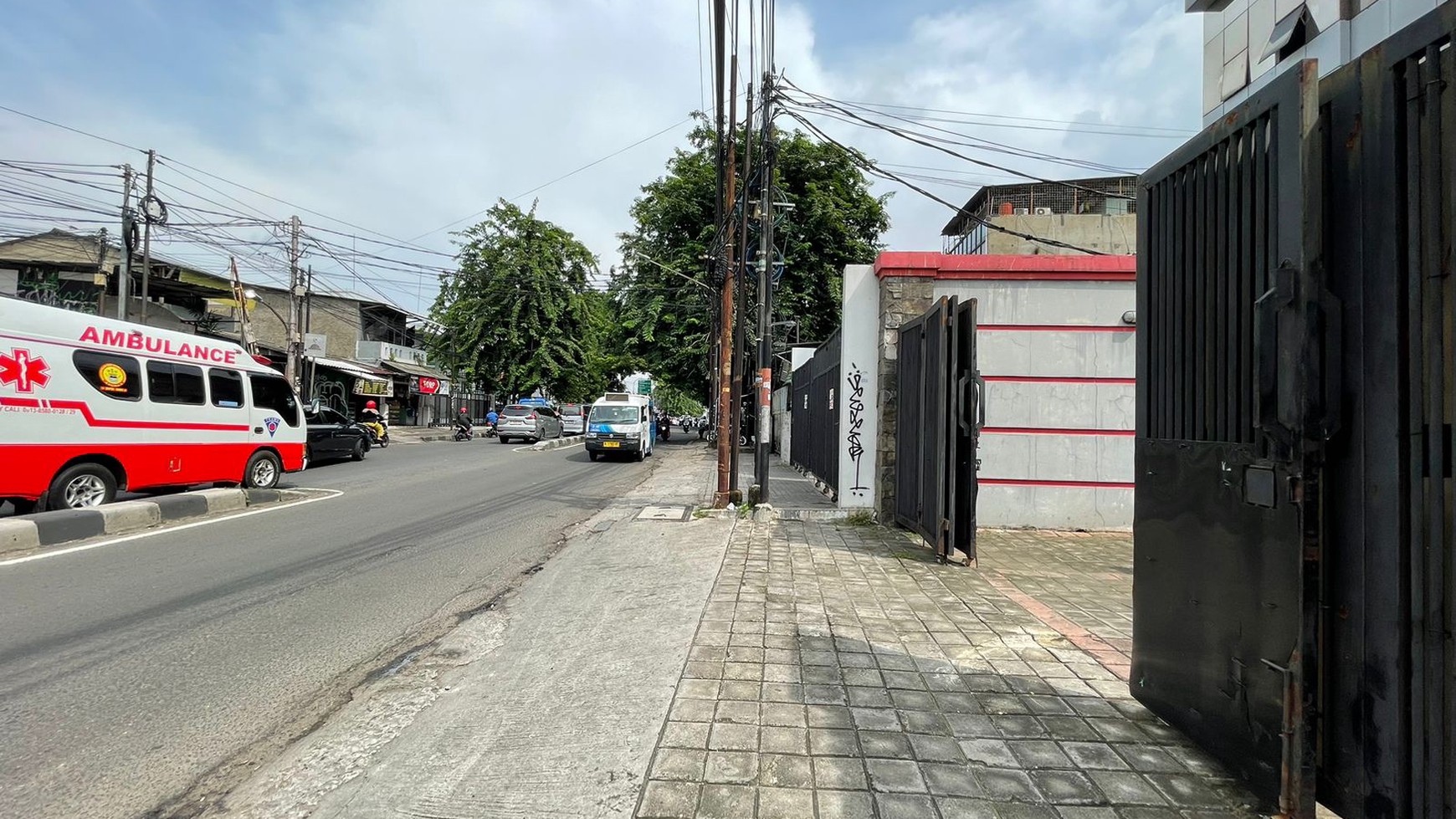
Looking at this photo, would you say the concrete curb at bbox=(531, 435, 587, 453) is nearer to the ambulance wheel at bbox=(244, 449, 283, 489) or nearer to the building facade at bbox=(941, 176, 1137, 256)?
the ambulance wheel at bbox=(244, 449, 283, 489)

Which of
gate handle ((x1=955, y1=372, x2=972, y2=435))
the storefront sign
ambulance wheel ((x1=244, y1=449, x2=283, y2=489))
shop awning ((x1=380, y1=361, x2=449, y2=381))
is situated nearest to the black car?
ambulance wheel ((x1=244, y1=449, x2=283, y2=489))

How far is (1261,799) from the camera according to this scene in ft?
8.23

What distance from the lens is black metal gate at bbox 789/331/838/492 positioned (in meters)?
10.4

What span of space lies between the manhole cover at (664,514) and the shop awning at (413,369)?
3185 cm

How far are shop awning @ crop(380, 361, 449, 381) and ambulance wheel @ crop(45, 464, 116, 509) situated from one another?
1191 inches

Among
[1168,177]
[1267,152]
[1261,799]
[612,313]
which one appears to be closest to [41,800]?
[1261,799]

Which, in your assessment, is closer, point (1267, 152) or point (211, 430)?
point (1267, 152)

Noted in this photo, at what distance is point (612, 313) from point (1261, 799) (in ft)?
87.0

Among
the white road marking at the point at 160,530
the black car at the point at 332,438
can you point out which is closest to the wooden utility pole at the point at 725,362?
the white road marking at the point at 160,530

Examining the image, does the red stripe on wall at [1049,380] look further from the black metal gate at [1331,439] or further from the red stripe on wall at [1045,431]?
the black metal gate at [1331,439]

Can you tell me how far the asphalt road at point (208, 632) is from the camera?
2967 mm

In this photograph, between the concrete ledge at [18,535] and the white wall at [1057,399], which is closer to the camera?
the concrete ledge at [18,535]

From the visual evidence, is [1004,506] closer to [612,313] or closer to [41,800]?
[41,800]

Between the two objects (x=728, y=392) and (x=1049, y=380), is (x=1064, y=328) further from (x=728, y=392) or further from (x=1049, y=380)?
(x=728, y=392)
